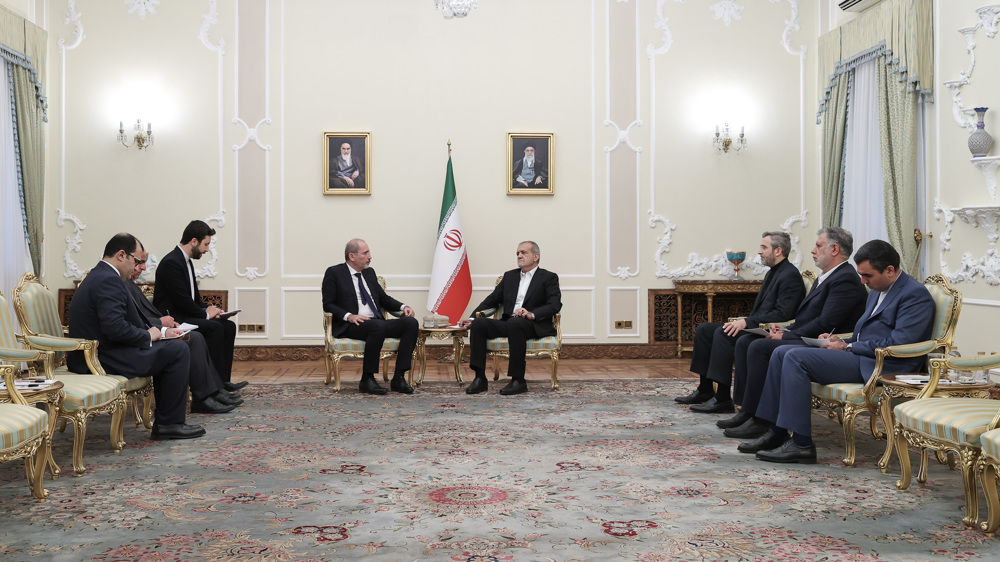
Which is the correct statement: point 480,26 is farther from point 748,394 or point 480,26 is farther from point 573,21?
point 748,394

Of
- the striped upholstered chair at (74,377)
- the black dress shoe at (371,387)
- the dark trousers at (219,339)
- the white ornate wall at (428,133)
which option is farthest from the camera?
the white ornate wall at (428,133)

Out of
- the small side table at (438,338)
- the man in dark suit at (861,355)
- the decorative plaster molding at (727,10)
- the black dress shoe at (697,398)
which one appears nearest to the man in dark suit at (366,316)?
the small side table at (438,338)

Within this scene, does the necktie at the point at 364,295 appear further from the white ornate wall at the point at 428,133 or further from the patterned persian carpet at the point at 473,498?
the patterned persian carpet at the point at 473,498

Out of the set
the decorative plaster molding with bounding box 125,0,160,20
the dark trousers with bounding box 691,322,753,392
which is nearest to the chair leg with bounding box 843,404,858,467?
the dark trousers with bounding box 691,322,753,392

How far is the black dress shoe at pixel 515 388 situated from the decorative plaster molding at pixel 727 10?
5.13m

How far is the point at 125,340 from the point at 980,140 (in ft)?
20.5

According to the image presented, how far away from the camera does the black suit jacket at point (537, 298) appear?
290 inches

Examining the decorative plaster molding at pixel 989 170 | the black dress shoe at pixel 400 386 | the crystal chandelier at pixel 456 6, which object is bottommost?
the black dress shoe at pixel 400 386

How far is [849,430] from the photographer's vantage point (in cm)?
462

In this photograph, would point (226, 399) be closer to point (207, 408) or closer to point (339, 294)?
point (207, 408)

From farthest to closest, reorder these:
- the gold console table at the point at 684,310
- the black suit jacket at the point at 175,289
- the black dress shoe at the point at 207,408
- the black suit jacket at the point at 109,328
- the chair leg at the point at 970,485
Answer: the gold console table at the point at 684,310 < the black suit jacket at the point at 175,289 < the black dress shoe at the point at 207,408 < the black suit jacket at the point at 109,328 < the chair leg at the point at 970,485

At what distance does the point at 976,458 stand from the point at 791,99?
6951 mm

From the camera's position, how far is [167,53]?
916 centimetres

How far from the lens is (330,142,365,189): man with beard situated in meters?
9.23
